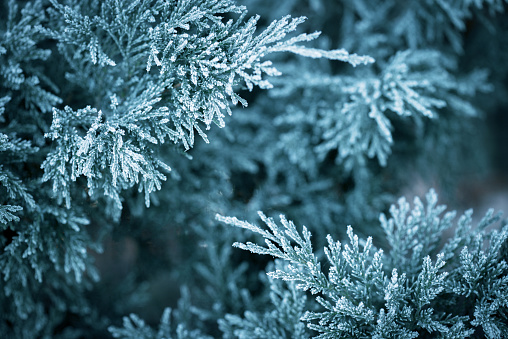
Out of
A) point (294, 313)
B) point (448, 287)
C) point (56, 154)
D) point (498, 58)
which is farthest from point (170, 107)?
point (498, 58)

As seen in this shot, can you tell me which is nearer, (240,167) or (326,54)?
(326,54)

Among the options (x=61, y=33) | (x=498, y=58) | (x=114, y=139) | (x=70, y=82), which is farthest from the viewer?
(x=498, y=58)

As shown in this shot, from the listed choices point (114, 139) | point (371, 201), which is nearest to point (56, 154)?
point (114, 139)

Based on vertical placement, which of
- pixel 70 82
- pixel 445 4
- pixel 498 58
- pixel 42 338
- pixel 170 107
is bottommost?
pixel 42 338

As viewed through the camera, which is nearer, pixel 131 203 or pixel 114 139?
pixel 114 139

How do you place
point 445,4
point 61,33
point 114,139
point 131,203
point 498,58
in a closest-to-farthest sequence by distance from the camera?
point 114,139 < point 61,33 < point 131,203 < point 445,4 < point 498,58

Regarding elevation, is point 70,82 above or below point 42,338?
above

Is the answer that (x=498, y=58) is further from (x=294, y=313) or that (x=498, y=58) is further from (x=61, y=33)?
(x=61, y=33)
